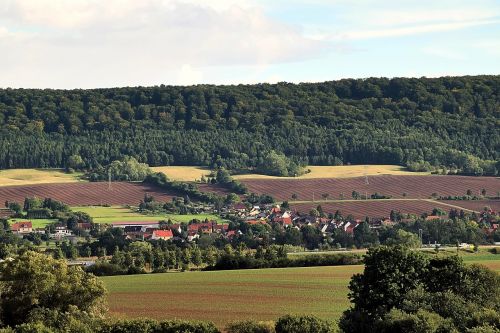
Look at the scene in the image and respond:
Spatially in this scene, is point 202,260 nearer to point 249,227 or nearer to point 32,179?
point 249,227

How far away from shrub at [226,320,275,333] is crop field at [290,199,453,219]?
98.5 m

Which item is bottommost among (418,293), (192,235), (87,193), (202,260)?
(192,235)

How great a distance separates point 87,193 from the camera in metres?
180

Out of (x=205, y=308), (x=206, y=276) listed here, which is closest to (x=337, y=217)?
(x=206, y=276)

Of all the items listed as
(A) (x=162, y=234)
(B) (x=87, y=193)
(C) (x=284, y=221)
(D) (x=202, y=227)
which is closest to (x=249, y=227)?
(D) (x=202, y=227)

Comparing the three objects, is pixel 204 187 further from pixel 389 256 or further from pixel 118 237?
pixel 389 256

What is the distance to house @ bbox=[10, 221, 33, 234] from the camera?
14524 cm

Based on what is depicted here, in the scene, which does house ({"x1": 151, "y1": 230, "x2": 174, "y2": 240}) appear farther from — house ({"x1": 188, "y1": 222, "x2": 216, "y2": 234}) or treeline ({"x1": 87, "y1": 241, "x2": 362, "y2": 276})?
treeline ({"x1": 87, "y1": 241, "x2": 362, "y2": 276})

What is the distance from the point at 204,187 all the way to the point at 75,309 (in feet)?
397

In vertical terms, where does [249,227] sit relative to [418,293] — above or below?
below

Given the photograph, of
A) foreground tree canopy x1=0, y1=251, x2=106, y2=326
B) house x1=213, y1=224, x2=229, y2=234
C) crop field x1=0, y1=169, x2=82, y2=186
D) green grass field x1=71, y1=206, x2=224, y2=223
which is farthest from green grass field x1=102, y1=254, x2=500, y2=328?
crop field x1=0, y1=169, x2=82, y2=186

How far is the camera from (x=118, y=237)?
132625 mm

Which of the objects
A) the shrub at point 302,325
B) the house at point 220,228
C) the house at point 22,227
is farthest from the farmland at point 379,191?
the shrub at point 302,325

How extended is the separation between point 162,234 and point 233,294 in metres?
63.1
